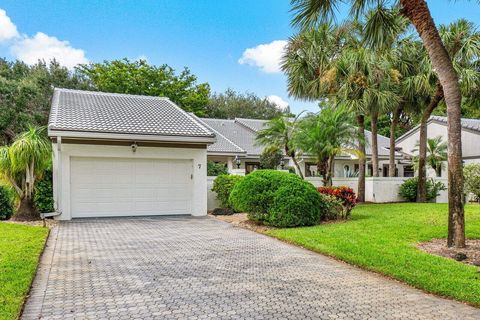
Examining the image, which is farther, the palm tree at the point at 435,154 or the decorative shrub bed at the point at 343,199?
→ the palm tree at the point at 435,154

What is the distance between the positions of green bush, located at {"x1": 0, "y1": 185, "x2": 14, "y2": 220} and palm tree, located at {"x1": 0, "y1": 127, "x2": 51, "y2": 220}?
42 cm

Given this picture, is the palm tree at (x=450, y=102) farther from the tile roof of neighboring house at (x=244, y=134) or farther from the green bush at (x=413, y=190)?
the tile roof of neighboring house at (x=244, y=134)

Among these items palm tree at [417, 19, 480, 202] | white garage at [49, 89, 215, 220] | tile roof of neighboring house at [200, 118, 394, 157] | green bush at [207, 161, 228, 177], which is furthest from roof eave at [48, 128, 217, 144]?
tile roof of neighboring house at [200, 118, 394, 157]

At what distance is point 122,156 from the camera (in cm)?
1371

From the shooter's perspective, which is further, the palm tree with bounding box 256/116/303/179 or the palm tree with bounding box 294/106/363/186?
the palm tree with bounding box 256/116/303/179

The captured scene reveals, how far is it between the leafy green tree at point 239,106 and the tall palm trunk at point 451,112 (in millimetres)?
36237

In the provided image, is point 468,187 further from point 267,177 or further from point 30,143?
point 30,143

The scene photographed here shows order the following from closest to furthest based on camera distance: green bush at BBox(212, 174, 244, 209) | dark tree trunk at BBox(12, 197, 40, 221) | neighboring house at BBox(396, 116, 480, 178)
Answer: dark tree trunk at BBox(12, 197, 40, 221), green bush at BBox(212, 174, 244, 209), neighboring house at BBox(396, 116, 480, 178)

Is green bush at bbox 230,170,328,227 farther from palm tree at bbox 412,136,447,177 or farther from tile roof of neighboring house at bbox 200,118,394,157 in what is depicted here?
palm tree at bbox 412,136,447,177

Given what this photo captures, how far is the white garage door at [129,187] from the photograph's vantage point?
1338cm

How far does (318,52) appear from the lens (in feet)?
55.5

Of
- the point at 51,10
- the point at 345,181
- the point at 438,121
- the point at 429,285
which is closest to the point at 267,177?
the point at 429,285

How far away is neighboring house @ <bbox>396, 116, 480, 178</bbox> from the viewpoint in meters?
25.2

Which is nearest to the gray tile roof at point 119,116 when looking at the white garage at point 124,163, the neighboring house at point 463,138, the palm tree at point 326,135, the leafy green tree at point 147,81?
the white garage at point 124,163
